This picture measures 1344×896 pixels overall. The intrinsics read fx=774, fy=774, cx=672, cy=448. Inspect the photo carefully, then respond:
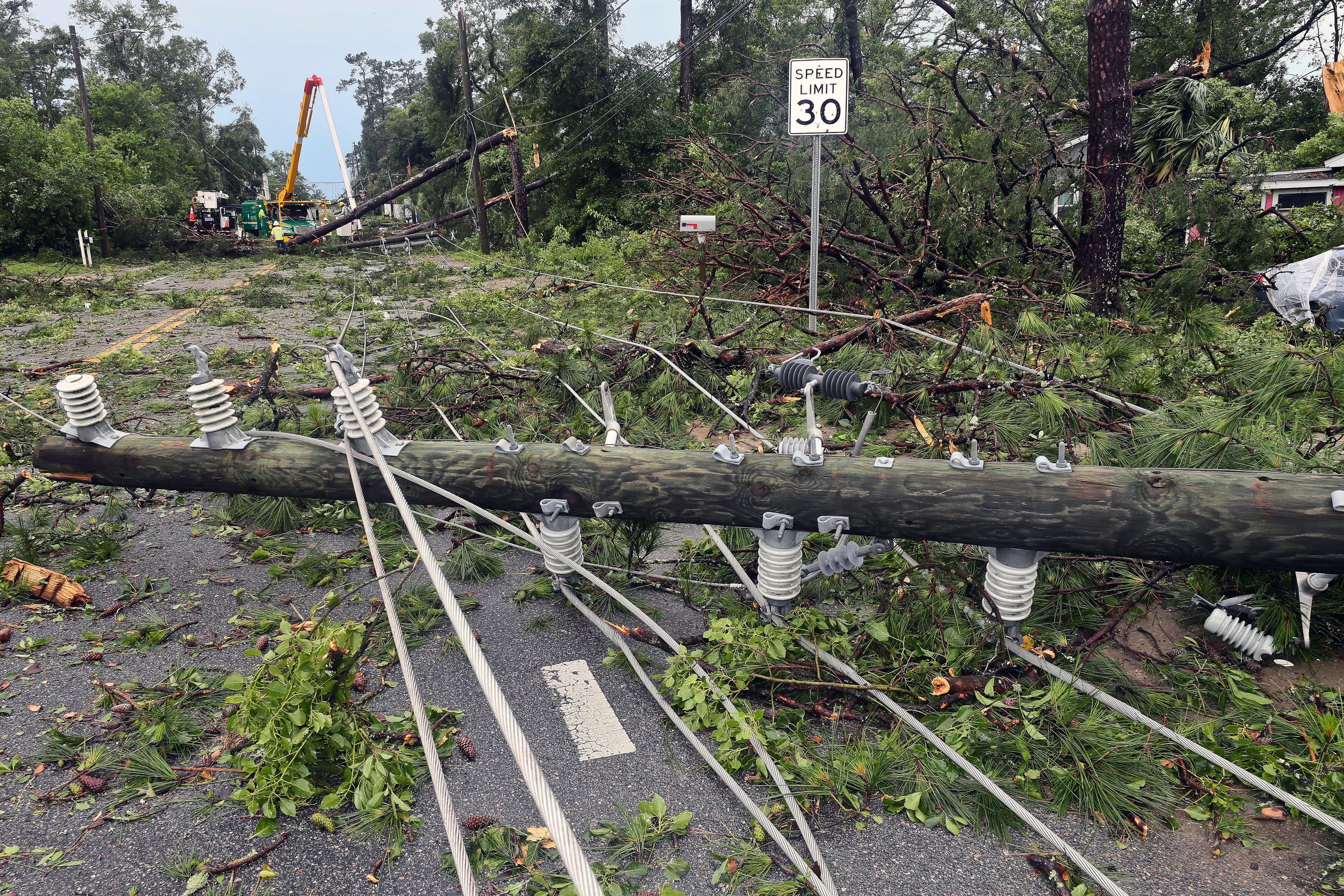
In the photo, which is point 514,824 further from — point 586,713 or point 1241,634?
point 1241,634

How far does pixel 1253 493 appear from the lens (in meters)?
2.44

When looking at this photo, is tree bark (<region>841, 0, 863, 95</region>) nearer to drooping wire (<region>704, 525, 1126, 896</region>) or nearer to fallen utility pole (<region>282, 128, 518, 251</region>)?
fallen utility pole (<region>282, 128, 518, 251</region>)

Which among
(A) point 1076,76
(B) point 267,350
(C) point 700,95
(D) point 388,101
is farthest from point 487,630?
(D) point 388,101

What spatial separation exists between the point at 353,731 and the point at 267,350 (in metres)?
7.68

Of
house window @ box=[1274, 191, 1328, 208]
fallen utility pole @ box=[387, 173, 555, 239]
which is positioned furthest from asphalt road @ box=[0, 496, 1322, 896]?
fallen utility pole @ box=[387, 173, 555, 239]

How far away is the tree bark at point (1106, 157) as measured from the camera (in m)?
6.57

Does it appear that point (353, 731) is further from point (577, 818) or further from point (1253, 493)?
point (1253, 493)

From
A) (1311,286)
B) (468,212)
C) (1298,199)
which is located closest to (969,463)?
(1311,286)

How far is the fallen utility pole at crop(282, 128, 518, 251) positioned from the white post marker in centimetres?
1840

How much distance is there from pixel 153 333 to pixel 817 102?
909cm

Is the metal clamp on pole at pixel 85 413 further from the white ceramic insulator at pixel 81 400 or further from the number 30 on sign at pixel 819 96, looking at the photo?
the number 30 on sign at pixel 819 96

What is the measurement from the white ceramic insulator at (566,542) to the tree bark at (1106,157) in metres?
5.73

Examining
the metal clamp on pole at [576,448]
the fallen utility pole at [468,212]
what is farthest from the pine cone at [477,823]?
the fallen utility pole at [468,212]

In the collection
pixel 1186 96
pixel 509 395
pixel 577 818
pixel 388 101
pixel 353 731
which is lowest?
pixel 577 818
